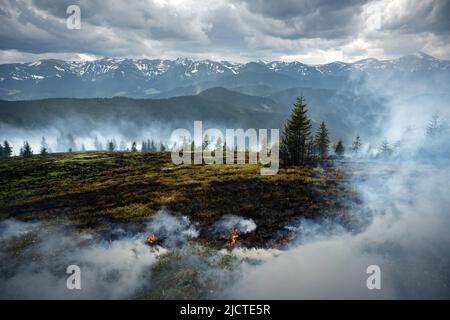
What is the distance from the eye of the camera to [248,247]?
23.2 m

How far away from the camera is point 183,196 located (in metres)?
37.7

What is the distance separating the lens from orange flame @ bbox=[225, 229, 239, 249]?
23.7m

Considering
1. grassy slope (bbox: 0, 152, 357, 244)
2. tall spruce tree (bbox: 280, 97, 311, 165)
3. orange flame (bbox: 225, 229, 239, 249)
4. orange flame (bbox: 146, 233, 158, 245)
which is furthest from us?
tall spruce tree (bbox: 280, 97, 311, 165)

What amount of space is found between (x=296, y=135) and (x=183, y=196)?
Answer: 1203 inches

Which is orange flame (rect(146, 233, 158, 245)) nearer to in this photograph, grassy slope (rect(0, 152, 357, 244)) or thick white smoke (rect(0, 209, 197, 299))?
thick white smoke (rect(0, 209, 197, 299))

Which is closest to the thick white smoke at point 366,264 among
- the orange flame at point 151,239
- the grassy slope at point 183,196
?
the grassy slope at point 183,196

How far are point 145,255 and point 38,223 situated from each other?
14989 mm

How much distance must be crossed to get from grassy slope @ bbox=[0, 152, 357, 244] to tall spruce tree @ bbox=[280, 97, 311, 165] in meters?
6.03

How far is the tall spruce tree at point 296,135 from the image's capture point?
56312 mm

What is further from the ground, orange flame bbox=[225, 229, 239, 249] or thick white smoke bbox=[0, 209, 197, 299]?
orange flame bbox=[225, 229, 239, 249]

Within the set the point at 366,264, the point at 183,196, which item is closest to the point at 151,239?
the point at 183,196

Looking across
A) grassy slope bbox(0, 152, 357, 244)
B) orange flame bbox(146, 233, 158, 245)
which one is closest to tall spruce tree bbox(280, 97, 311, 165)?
grassy slope bbox(0, 152, 357, 244)
